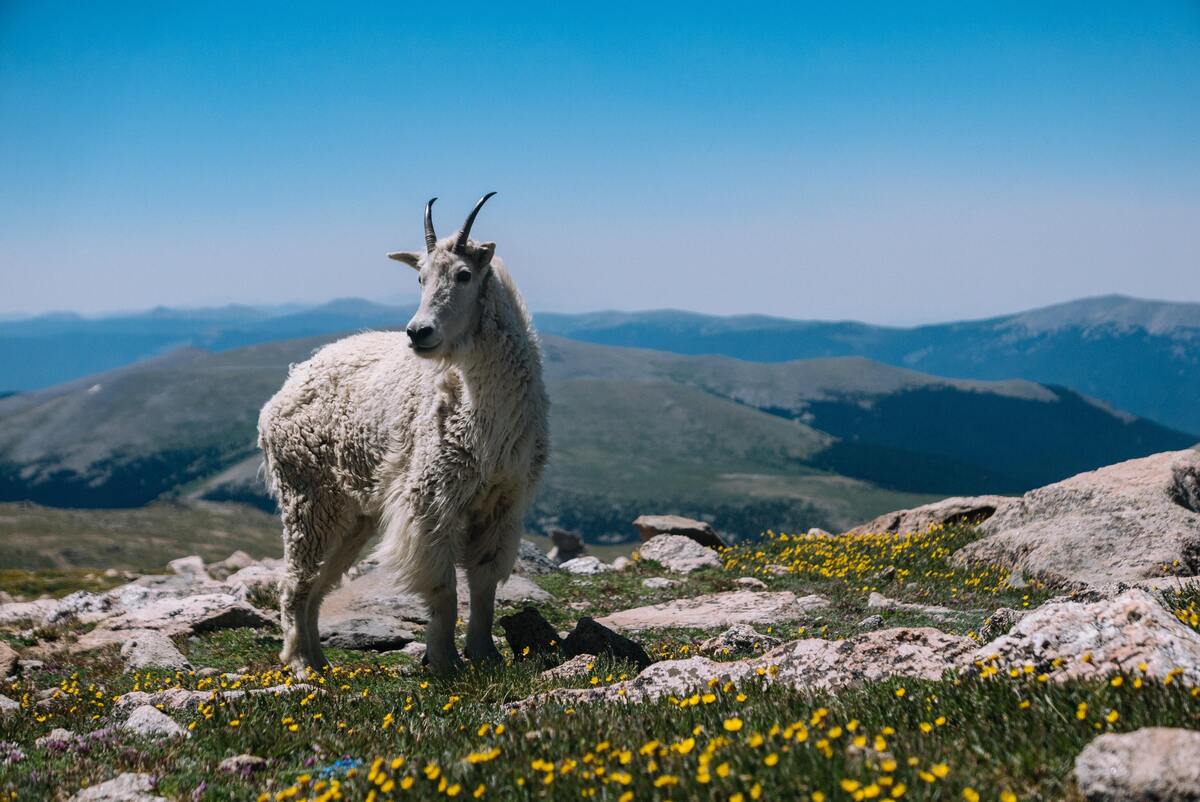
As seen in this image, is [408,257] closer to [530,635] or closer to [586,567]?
[530,635]

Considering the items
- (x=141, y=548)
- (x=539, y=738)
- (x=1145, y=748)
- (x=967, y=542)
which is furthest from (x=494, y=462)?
(x=141, y=548)

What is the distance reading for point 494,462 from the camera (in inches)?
365

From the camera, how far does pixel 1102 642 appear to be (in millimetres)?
5375

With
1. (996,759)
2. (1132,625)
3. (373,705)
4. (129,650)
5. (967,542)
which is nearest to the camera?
(996,759)

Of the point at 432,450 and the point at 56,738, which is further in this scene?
the point at 432,450

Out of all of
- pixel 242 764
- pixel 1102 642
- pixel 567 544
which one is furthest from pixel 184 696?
pixel 567 544

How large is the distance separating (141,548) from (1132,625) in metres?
110

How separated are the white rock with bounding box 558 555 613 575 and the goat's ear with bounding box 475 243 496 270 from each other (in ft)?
31.4

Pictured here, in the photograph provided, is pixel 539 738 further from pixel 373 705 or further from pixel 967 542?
pixel 967 542

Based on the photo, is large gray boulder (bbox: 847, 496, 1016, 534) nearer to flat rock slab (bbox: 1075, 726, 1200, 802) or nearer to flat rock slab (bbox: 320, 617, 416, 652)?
flat rock slab (bbox: 320, 617, 416, 652)

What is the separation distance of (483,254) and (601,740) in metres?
5.48

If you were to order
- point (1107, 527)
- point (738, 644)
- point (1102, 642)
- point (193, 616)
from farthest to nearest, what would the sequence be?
point (193, 616)
point (1107, 527)
point (738, 644)
point (1102, 642)

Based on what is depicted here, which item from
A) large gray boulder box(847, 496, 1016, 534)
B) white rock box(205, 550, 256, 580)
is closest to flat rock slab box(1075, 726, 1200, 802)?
large gray boulder box(847, 496, 1016, 534)

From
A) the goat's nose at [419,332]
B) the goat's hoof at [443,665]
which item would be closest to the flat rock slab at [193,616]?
the goat's hoof at [443,665]
